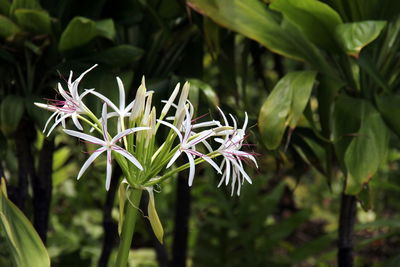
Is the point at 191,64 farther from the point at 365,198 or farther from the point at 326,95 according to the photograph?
the point at 365,198

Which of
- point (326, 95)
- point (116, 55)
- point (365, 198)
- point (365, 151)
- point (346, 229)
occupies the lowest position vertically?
point (346, 229)

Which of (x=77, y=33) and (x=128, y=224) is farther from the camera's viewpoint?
(x=77, y=33)

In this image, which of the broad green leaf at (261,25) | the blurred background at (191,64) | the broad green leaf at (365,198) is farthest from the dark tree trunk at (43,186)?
the broad green leaf at (365,198)

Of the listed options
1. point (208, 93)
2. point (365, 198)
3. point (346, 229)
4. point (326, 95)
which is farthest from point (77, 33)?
point (346, 229)

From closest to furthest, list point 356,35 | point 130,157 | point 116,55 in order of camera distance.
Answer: point 130,157
point 356,35
point 116,55

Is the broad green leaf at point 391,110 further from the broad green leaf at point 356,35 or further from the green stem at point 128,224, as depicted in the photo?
the green stem at point 128,224

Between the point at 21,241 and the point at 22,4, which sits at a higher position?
the point at 22,4

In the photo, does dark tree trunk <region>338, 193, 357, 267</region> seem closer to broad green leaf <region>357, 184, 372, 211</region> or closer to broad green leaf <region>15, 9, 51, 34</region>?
broad green leaf <region>357, 184, 372, 211</region>

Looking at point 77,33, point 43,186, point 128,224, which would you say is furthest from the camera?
point 43,186
